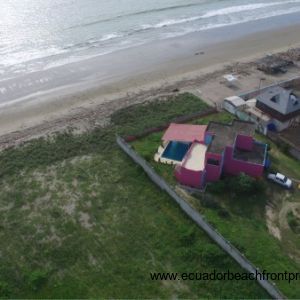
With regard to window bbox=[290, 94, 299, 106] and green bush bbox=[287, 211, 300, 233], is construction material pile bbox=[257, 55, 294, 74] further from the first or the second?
green bush bbox=[287, 211, 300, 233]

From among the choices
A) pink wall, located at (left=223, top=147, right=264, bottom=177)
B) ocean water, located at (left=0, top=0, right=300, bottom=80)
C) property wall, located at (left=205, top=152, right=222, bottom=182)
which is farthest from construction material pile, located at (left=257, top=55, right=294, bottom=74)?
property wall, located at (left=205, top=152, right=222, bottom=182)

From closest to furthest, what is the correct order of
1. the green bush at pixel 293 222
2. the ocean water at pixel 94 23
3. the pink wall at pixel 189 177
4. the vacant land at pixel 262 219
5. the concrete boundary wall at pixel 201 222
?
1. the concrete boundary wall at pixel 201 222
2. the vacant land at pixel 262 219
3. the green bush at pixel 293 222
4. the pink wall at pixel 189 177
5. the ocean water at pixel 94 23

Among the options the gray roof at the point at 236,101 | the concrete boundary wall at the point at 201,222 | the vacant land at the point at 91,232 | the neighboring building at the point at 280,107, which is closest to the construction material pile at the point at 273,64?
the gray roof at the point at 236,101

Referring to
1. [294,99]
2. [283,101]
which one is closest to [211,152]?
[283,101]

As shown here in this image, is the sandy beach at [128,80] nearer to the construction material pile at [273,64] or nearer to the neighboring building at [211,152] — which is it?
the construction material pile at [273,64]

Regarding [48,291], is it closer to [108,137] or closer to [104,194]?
[104,194]

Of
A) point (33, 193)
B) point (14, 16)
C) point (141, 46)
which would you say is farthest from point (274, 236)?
point (14, 16)
